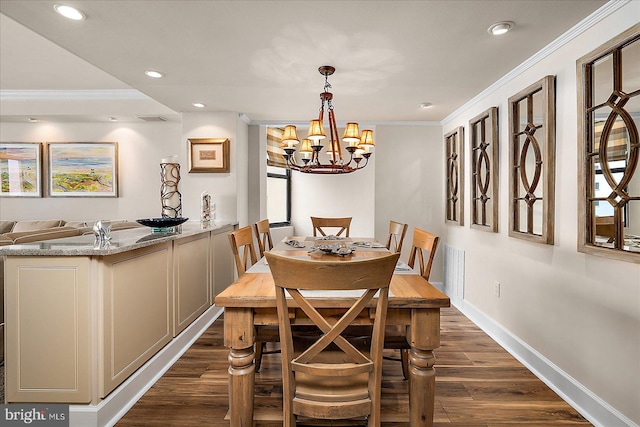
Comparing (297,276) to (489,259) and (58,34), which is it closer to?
(58,34)

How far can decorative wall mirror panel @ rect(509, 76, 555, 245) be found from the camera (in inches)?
91.1

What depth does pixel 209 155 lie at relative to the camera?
161 inches

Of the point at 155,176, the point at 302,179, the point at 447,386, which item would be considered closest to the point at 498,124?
the point at 447,386

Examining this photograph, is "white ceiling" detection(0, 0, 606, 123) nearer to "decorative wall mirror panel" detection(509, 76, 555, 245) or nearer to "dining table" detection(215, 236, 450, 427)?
"decorative wall mirror panel" detection(509, 76, 555, 245)

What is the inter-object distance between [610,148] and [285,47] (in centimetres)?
196

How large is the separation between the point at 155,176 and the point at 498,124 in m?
4.22

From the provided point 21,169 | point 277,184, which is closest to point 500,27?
point 277,184

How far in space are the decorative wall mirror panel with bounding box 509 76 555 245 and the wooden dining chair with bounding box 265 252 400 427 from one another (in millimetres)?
1666

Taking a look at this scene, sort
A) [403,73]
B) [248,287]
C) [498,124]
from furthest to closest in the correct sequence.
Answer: [498,124]
[403,73]
[248,287]

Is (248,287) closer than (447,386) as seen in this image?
Yes

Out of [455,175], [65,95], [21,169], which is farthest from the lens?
[21,169]

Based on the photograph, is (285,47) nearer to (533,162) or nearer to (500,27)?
(500,27)

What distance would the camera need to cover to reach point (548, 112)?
7.59 feet

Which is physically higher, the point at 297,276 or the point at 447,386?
the point at 297,276
